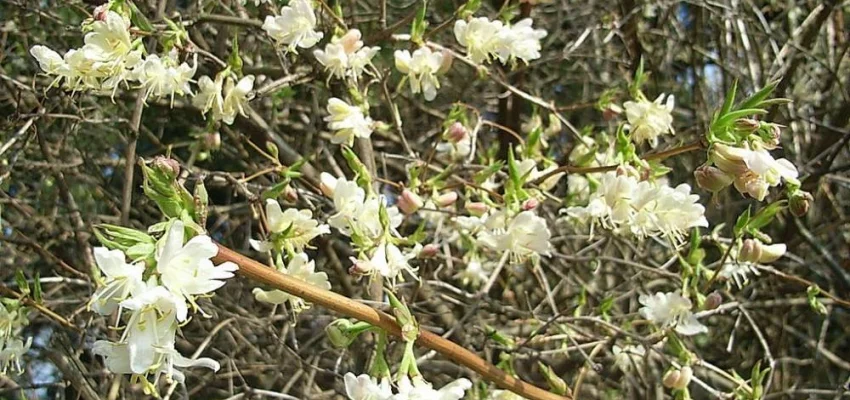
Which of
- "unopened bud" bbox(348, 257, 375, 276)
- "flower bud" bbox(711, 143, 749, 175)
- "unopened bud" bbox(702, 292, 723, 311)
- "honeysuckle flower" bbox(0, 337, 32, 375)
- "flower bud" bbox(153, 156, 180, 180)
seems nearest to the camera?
"flower bud" bbox(153, 156, 180, 180)

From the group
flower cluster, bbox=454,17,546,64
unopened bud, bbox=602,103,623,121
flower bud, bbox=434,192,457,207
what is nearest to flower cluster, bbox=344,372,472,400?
flower bud, bbox=434,192,457,207

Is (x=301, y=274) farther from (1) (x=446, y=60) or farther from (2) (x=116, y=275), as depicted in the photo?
(1) (x=446, y=60)

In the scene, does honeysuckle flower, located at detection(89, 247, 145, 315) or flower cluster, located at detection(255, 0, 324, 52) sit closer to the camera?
honeysuckle flower, located at detection(89, 247, 145, 315)

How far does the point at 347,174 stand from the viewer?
102 inches

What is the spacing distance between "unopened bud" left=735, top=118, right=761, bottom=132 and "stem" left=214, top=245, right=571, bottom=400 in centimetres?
50

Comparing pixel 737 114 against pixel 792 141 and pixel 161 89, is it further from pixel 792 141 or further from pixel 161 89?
pixel 792 141

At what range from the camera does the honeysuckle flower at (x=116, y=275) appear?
3.21ft

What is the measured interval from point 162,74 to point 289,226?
36 cm

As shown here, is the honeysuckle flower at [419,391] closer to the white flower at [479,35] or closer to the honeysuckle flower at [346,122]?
the honeysuckle flower at [346,122]

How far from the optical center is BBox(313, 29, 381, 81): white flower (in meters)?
A: 1.81

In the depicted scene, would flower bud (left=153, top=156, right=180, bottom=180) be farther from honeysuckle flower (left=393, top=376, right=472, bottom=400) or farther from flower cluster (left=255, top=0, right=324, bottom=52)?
flower cluster (left=255, top=0, right=324, bottom=52)

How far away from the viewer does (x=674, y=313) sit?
6.15 feet

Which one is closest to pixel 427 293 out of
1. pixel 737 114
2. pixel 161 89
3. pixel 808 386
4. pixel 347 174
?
pixel 347 174

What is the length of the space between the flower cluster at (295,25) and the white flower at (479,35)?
32 centimetres
